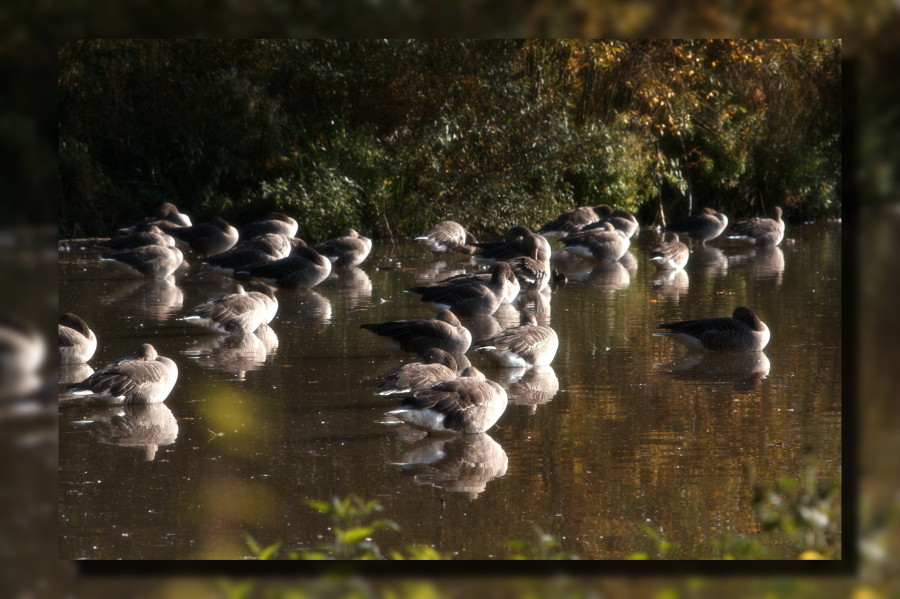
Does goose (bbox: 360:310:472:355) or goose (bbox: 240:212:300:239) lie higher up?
goose (bbox: 240:212:300:239)

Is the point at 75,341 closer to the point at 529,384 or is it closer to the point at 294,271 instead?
the point at 529,384

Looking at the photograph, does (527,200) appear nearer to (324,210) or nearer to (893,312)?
(324,210)

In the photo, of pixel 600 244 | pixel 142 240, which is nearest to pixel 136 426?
pixel 142 240

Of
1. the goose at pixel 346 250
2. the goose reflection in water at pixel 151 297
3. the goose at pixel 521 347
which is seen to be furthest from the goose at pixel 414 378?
the goose at pixel 346 250

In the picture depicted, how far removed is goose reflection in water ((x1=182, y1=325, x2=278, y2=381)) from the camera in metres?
10.8

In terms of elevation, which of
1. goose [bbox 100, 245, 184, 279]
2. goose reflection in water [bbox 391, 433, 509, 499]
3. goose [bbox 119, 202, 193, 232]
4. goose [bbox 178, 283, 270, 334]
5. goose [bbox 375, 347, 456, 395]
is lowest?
goose reflection in water [bbox 391, 433, 509, 499]

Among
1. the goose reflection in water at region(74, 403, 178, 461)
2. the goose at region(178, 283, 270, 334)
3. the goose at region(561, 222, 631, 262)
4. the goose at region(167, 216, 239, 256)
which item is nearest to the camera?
the goose reflection in water at region(74, 403, 178, 461)

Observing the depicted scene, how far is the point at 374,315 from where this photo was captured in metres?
14.3

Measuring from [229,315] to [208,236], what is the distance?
29.9 ft

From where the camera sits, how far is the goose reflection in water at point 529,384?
935cm

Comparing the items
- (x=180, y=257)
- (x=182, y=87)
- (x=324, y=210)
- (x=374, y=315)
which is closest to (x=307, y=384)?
(x=374, y=315)

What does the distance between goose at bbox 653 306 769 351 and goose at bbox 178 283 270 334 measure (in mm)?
4539

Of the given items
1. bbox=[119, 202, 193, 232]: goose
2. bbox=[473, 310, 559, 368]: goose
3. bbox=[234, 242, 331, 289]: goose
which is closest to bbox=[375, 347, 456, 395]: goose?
bbox=[473, 310, 559, 368]: goose

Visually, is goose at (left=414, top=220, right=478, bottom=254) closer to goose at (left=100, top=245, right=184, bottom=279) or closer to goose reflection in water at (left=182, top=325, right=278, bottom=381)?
goose at (left=100, top=245, right=184, bottom=279)
